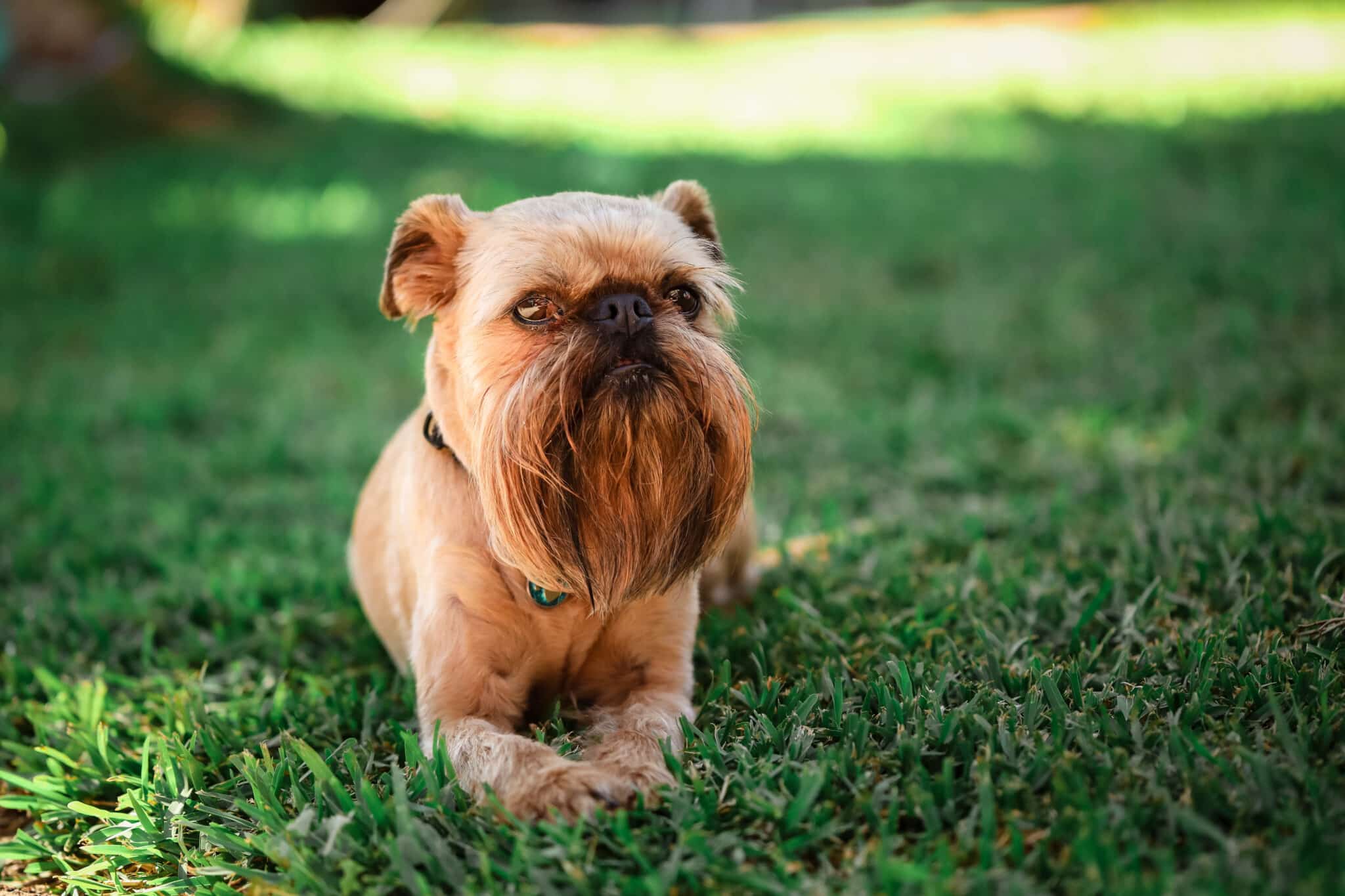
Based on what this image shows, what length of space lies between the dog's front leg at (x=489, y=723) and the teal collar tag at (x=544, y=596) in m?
0.13

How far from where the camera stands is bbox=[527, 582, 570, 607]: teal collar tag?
9.15 feet

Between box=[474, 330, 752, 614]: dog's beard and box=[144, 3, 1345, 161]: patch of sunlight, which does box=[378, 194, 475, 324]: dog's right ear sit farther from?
box=[144, 3, 1345, 161]: patch of sunlight

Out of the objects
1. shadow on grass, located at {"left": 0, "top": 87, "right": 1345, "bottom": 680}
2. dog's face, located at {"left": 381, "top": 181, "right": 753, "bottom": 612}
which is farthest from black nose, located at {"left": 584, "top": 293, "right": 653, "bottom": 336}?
shadow on grass, located at {"left": 0, "top": 87, "right": 1345, "bottom": 680}

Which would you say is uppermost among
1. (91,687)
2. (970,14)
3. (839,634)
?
(970,14)

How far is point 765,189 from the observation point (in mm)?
9672

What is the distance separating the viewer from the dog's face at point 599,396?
252 centimetres

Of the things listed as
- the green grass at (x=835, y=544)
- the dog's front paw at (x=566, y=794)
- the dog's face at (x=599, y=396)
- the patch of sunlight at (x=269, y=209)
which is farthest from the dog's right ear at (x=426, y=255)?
the patch of sunlight at (x=269, y=209)

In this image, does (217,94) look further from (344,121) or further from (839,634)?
(839,634)

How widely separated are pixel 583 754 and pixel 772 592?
1.23 metres

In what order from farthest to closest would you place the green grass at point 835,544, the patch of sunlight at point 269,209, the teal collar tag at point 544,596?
the patch of sunlight at point 269,209 < the teal collar tag at point 544,596 < the green grass at point 835,544

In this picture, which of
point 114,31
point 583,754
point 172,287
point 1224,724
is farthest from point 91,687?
point 114,31

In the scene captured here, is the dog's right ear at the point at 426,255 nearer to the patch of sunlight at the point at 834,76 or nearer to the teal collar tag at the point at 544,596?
the teal collar tag at the point at 544,596

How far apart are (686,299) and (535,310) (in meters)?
0.40

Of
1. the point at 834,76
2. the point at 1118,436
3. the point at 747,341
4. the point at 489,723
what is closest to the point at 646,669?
the point at 489,723
